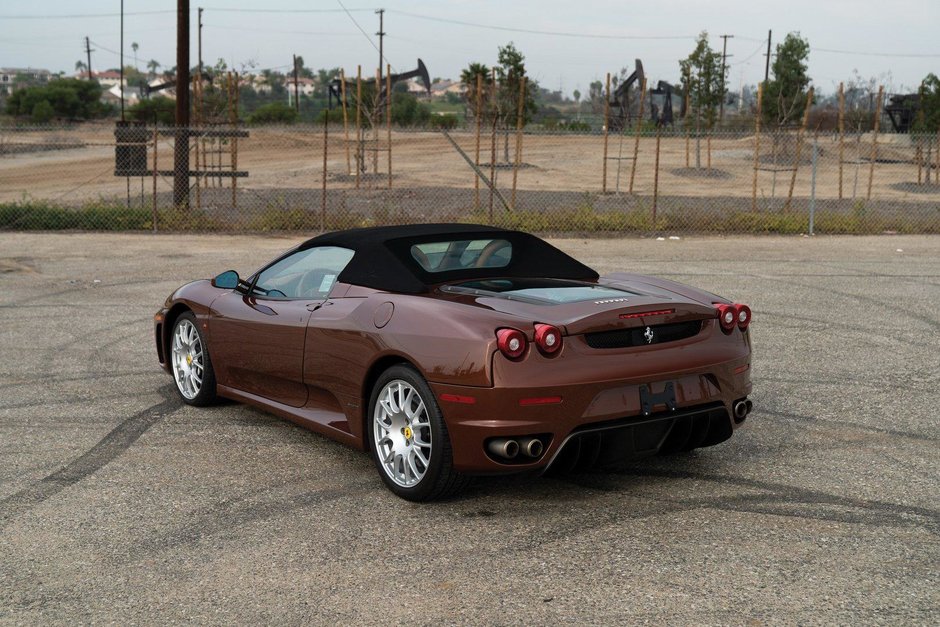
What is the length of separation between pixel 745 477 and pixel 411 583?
2166 mm

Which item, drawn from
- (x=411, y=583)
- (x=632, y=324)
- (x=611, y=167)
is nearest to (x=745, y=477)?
(x=632, y=324)

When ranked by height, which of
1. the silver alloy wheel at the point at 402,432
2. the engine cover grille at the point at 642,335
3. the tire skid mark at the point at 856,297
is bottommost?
the tire skid mark at the point at 856,297

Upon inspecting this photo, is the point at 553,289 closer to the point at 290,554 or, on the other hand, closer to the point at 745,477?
the point at 745,477

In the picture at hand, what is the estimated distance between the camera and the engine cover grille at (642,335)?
4.94m

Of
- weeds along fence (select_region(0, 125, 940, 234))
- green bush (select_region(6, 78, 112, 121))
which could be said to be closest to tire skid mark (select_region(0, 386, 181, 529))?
weeds along fence (select_region(0, 125, 940, 234))

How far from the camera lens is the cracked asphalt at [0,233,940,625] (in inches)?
159

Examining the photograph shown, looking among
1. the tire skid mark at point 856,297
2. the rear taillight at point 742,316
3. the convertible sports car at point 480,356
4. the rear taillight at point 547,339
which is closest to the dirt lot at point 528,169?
the tire skid mark at point 856,297

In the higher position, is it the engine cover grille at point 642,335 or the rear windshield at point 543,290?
the rear windshield at point 543,290

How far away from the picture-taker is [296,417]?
6.04 meters

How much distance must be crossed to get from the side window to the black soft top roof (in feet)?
0.20

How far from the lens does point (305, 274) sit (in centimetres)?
630

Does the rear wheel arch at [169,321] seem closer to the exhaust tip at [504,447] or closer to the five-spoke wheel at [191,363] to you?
the five-spoke wheel at [191,363]

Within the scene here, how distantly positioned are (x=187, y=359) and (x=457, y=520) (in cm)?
298

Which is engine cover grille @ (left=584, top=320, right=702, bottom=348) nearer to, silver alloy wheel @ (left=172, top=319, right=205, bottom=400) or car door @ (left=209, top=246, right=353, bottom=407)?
car door @ (left=209, top=246, right=353, bottom=407)
